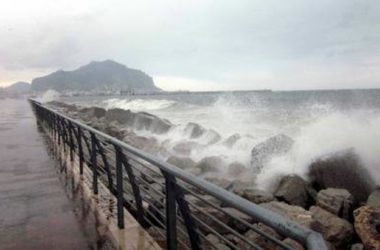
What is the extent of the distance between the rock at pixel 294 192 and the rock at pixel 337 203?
34.0 inches

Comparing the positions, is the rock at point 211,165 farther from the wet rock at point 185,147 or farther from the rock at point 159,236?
the rock at point 159,236

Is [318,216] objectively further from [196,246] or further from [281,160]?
[281,160]

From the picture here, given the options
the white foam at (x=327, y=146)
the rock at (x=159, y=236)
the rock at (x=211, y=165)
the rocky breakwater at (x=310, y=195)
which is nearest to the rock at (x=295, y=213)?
the rocky breakwater at (x=310, y=195)

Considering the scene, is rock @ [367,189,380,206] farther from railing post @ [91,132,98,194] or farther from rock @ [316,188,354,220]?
railing post @ [91,132,98,194]

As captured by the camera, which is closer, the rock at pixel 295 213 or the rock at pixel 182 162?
the rock at pixel 295 213

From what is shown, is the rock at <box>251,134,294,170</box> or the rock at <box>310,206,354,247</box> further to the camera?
the rock at <box>251,134,294,170</box>

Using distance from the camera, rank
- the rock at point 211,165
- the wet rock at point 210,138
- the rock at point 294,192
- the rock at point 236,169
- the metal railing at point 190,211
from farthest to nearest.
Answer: the wet rock at point 210,138, the rock at point 211,165, the rock at point 236,169, the rock at point 294,192, the metal railing at point 190,211

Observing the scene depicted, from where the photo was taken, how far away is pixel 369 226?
636 centimetres

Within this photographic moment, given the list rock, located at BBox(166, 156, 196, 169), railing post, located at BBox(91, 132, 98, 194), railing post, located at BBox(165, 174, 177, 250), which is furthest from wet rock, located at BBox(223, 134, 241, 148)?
railing post, located at BBox(165, 174, 177, 250)

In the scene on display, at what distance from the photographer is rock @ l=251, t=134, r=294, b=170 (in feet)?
39.5

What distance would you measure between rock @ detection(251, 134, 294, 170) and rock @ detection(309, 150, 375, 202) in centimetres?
184

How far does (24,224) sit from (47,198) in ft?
4.16

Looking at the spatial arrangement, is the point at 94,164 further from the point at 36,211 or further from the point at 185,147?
the point at 185,147

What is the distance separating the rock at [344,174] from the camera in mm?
9070
